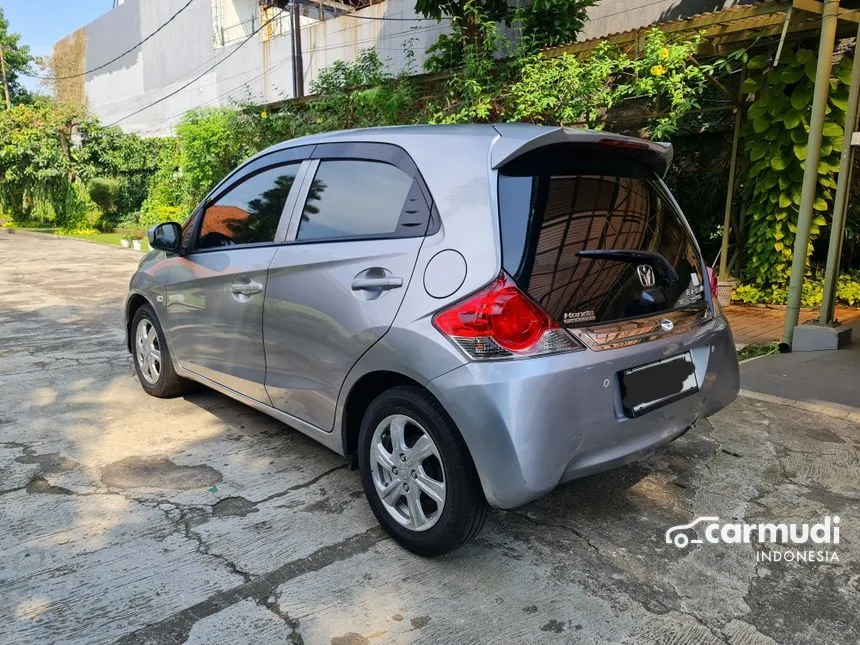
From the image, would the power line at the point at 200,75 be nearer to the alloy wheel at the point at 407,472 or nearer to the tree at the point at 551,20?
the tree at the point at 551,20

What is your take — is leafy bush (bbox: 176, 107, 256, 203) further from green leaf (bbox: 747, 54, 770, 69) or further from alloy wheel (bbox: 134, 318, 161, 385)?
green leaf (bbox: 747, 54, 770, 69)

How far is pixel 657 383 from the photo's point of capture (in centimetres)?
256

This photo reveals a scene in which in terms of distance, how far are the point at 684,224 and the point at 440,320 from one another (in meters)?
1.42

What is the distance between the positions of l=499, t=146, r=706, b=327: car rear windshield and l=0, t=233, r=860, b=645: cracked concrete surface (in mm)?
1000

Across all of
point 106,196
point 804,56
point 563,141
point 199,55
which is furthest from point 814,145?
point 199,55

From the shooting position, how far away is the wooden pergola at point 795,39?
534 centimetres

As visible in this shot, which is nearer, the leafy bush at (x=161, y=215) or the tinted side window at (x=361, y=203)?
the tinted side window at (x=361, y=203)

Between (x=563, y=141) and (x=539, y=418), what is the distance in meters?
1.09

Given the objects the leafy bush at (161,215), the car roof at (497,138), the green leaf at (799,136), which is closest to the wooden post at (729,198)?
the green leaf at (799,136)

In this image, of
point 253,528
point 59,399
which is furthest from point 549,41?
point 253,528

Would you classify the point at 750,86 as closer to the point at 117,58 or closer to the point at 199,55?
the point at 199,55

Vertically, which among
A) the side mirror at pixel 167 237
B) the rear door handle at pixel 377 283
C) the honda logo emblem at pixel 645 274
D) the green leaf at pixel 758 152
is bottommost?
the rear door handle at pixel 377 283

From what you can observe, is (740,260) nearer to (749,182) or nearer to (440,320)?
(749,182)

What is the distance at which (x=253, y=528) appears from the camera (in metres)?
2.83
